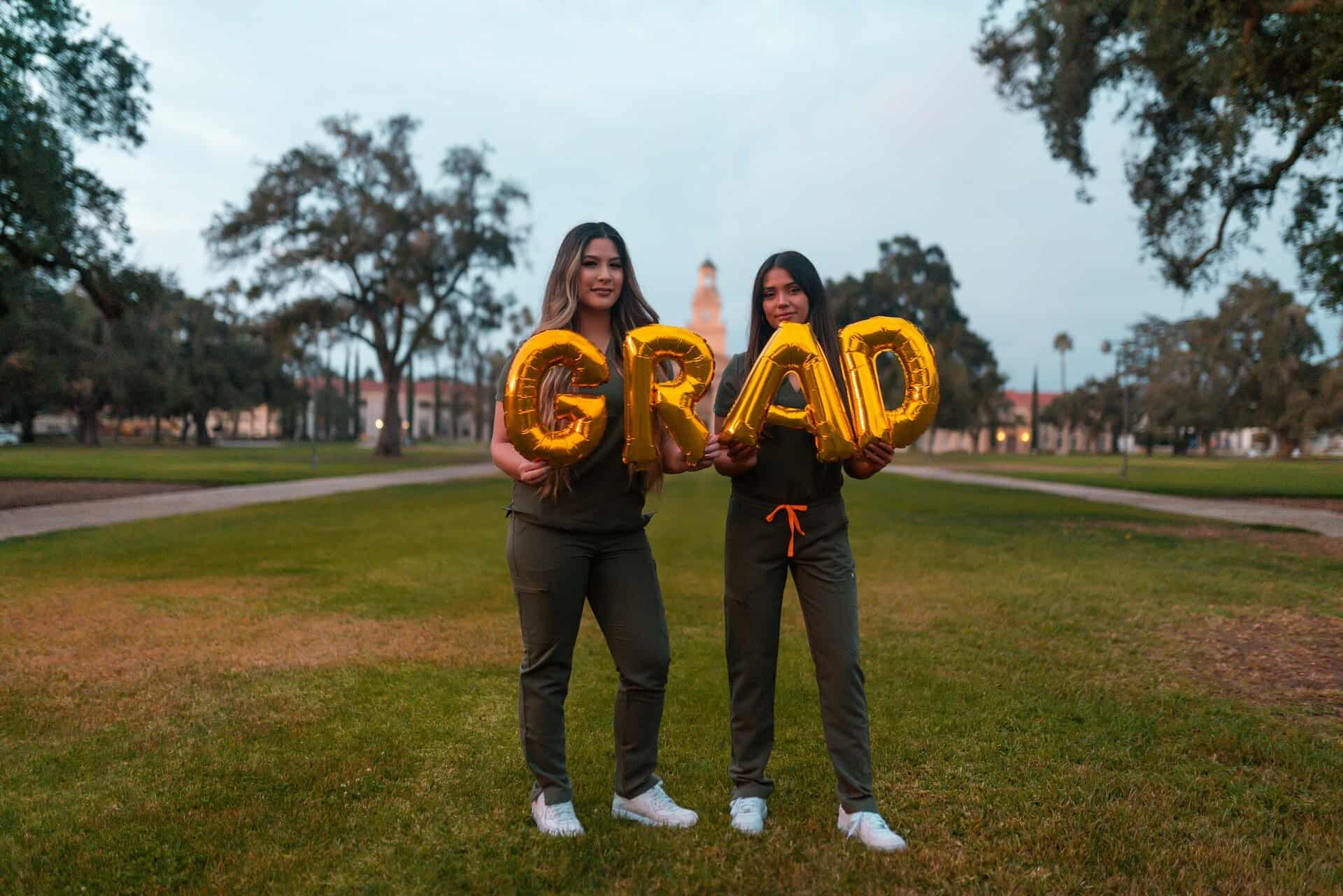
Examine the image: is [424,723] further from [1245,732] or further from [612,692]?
[1245,732]

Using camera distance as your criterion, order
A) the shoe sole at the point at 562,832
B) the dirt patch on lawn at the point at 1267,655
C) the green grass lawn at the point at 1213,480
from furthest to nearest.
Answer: the green grass lawn at the point at 1213,480 < the dirt patch on lawn at the point at 1267,655 < the shoe sole at the point at 562,832

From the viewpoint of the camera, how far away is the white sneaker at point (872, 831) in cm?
301

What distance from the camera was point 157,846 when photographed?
3.00 metres

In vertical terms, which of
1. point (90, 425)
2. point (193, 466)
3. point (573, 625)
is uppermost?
point (90, 425)

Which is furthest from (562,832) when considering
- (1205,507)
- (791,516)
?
(1205,507)

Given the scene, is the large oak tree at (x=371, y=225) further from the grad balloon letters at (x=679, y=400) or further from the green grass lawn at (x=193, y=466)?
the grad balloon letters at (x=679, y=400)

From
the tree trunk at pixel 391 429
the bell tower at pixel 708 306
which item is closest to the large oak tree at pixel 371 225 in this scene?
the tree trunk at pixel 391 429

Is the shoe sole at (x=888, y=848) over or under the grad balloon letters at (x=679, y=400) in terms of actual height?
under

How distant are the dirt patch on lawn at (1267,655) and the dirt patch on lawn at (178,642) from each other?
432 centimetres

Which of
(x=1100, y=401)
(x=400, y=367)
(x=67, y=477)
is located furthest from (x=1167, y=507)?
(x=1100, y=401)

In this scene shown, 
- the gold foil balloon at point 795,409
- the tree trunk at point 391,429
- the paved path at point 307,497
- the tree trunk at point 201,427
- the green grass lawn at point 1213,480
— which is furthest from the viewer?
the tree trunk at point 201,427

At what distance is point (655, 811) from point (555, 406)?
1.51 meters

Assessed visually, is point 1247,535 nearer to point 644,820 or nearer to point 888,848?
point 888,848

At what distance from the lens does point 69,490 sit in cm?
1845
